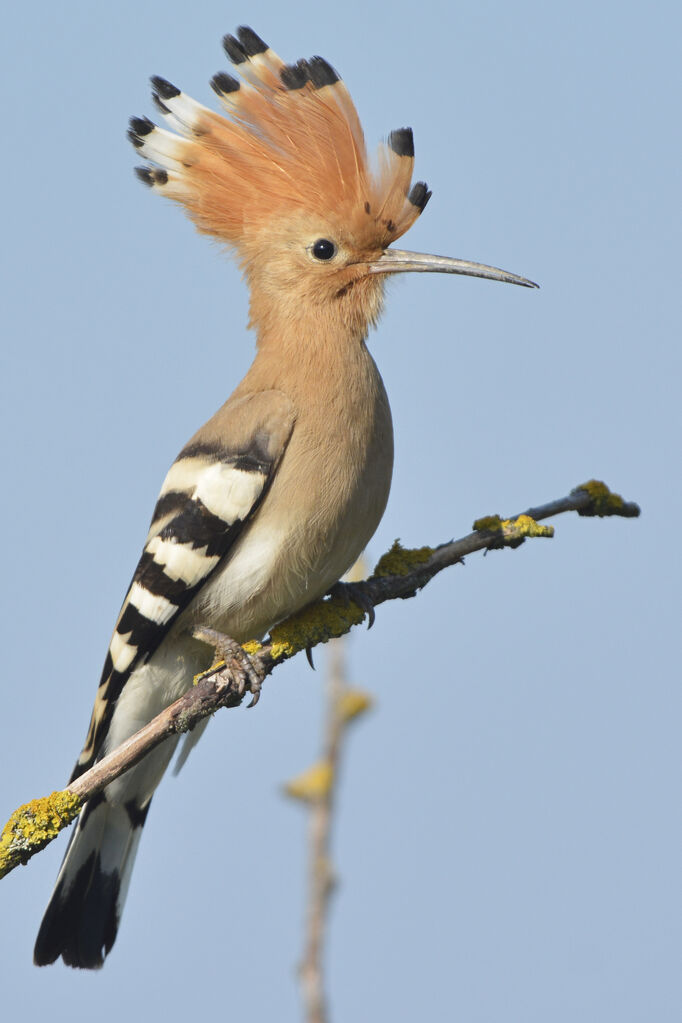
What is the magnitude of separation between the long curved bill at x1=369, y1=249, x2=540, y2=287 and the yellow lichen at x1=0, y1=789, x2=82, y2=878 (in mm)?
1809

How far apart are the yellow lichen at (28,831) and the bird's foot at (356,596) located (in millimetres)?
1127

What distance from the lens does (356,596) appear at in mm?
3443

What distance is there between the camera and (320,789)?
273cm

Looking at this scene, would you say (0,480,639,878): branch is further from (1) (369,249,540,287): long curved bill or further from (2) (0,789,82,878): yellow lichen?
(1) (369,249,540,287): long curved bill

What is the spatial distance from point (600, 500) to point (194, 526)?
1.14 m

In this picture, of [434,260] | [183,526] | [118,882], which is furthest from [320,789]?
[434,260]

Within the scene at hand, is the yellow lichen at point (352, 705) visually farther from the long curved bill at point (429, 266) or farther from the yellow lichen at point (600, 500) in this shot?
the long curved bill at point (429, 266)

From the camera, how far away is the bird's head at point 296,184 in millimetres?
3555

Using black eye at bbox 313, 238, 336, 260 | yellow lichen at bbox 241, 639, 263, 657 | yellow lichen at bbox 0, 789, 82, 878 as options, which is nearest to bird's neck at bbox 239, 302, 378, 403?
black eye at bbox 313, 238, 336, 260

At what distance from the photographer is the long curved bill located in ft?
11.7

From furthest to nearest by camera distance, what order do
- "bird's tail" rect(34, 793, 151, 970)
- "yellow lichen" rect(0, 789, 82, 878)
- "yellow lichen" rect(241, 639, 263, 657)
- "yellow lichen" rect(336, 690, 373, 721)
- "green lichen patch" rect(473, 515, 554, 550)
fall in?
"bird's tail" rect(34, 793, 151, 970) < "green lichen patch" rect(473, 515, 554, 550) < "yellow lichen" rect(241, 639, 263, 657) < "yellow lichen" rect(336, 690, 373, 721) < "yellow lichen" rect(0, 789, 82, 878)

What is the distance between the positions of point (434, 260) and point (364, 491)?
793 millimetres

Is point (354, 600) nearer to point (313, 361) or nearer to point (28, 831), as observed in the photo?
point (313, 361)

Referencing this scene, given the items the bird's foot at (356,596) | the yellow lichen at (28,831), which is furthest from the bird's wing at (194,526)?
the yellow lichen at (28,831)
